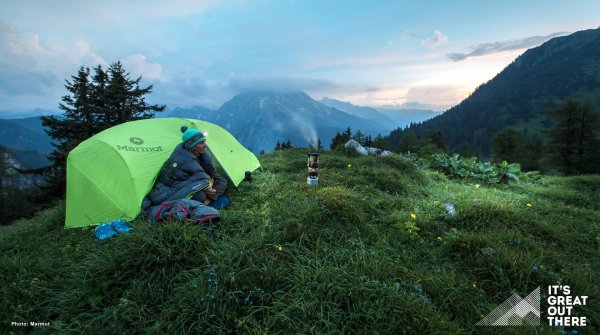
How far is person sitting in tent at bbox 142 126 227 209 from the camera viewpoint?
616cm

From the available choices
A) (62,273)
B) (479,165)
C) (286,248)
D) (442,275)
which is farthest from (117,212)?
(479,165)

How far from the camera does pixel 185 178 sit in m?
6.37

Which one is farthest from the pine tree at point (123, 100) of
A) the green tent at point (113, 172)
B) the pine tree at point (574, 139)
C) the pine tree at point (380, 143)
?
the pine tree at point (574, 139)

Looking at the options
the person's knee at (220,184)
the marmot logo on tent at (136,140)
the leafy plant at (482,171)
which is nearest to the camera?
the marmot logo on tent at (136,140)

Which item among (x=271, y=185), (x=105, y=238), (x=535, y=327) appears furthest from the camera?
(x=271, y=185)

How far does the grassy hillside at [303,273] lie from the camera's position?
3.02m

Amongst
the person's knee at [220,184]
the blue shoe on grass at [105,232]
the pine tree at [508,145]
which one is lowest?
the pine tree at [508,145]

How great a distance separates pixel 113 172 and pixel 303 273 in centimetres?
528

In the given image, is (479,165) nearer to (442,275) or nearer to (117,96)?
(442,275)

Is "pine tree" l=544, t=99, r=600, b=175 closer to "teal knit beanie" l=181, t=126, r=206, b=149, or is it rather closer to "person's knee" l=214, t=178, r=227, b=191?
"person's knee" l=214, t=178, r=227, b=191

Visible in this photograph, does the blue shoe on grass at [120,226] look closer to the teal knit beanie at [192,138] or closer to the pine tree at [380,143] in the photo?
the teal knit beanie at [192,138]

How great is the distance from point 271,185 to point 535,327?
21.8 feet

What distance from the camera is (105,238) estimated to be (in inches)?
200

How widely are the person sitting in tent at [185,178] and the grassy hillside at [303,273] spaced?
143 centimetres
